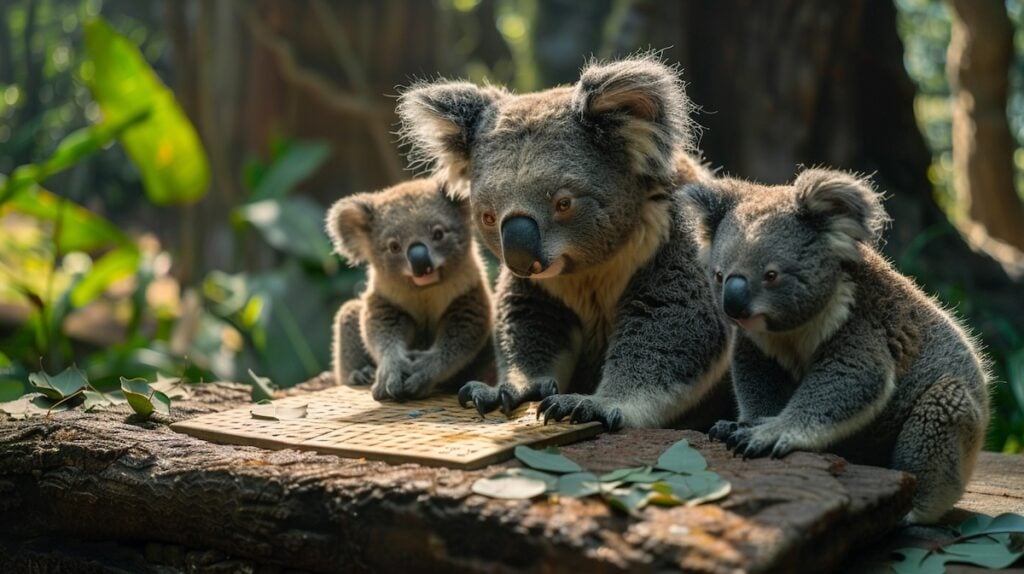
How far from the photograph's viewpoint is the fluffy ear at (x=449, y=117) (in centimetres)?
351

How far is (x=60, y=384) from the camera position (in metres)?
3.87

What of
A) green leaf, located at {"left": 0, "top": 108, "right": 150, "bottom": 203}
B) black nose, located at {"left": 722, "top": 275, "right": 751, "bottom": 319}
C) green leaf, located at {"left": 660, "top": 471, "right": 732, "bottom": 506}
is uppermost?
green leaf, located at {"left": 0, "top": 108, "right": 150, "bottom": 203}

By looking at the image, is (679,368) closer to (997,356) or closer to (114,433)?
(114,433)

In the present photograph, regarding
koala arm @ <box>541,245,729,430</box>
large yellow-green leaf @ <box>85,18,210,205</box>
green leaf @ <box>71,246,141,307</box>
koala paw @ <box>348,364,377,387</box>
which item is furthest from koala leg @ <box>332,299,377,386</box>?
green leaf @ <box>71,246,141,307</box>

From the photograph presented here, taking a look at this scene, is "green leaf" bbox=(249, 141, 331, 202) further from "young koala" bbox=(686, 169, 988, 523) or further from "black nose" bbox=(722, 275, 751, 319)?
"black nose" bbox=(722, 275, 751, 319)

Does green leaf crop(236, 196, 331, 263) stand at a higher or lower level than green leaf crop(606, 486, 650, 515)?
higher

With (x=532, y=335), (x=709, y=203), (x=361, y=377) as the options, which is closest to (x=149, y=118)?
(x=361, y=377)

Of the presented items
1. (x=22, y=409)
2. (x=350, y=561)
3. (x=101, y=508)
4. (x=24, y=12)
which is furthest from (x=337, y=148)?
(x=24, y=12)

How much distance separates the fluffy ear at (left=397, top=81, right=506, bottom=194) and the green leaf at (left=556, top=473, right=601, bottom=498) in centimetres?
140

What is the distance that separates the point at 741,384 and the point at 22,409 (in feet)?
8.51

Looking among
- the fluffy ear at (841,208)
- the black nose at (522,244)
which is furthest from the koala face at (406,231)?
the fluffy ear at (841,208)

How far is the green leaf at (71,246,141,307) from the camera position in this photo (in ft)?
21.5

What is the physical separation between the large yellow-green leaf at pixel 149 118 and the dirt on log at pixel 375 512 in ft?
11.8

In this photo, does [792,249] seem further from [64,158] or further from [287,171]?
[287,171]
